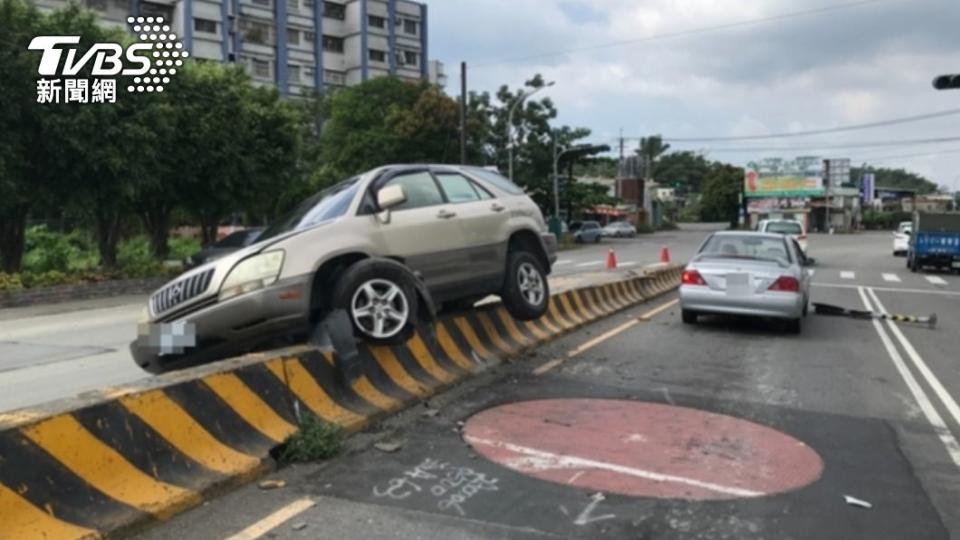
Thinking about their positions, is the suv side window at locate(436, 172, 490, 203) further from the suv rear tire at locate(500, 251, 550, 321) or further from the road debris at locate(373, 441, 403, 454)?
the road debris at locate(373, 441, 403, 454)

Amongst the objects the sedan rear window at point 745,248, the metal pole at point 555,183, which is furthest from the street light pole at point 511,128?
the sedan rear window at point 745,248

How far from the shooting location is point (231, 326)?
235 inches

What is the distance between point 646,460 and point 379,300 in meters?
2.38

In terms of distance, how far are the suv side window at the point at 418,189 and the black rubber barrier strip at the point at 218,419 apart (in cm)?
257

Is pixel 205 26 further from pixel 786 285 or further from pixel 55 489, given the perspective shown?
pixel 55 489

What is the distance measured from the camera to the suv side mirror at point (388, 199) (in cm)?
668

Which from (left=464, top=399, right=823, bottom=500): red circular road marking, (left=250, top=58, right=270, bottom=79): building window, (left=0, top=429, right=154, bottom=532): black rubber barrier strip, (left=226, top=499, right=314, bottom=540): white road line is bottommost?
(left=464, top=399, right=823, bottom=500): red circular road marking

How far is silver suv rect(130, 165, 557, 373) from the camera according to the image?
6000 mm

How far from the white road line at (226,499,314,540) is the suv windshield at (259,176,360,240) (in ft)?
8.90

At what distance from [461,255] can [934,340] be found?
318 inches

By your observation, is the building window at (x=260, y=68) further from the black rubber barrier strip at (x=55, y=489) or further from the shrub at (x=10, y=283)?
the black rubber barrier strip at (x=55, y=489)

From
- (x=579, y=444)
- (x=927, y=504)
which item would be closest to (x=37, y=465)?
(x=579, y=444)

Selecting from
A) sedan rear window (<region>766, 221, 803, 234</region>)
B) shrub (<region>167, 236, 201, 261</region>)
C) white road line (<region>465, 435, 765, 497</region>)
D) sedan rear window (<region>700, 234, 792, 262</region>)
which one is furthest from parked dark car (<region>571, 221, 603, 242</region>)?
white road line (<region>465, 435, 765, 497</region>)

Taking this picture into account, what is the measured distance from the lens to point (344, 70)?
73.1 m
